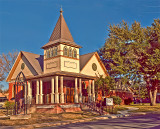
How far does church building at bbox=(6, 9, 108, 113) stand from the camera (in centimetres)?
2555

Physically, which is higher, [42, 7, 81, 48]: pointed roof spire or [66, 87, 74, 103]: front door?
[42, 7, 81, 48]: pointed roof spire

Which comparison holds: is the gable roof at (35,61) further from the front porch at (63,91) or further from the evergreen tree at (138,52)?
the evergreen tree at (138,52)

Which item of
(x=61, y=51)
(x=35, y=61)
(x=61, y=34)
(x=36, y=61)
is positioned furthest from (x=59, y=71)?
(x=36, y=61)

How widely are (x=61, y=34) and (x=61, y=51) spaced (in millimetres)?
2727

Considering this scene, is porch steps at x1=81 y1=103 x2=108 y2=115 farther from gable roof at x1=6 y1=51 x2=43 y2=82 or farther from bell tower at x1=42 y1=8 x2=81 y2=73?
gable roof at x1=6 y1=51 x2=43 y2=82

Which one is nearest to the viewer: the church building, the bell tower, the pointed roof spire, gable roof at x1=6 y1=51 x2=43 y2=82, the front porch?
the church building

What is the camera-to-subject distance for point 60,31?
2825 centimetres

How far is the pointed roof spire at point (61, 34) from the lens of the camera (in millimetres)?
27597

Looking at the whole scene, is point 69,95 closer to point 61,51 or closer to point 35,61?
point 61,51

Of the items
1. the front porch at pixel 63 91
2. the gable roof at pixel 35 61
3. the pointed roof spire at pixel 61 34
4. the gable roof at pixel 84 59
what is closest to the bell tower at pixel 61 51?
the pointed roof spire at pixel 61 34

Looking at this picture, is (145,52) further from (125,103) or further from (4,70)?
(4,70)

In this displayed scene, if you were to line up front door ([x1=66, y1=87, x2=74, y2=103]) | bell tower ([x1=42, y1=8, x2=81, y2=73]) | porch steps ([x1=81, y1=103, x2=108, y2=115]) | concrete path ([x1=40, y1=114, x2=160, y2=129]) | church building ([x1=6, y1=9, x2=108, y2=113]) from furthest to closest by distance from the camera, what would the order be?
front door ([x1=66, y1=87, x2=74, y2=103]), bell tower ([x1=42, y1=8, x2=81, y2=73]), church building ([x1=6, y1=9, x2=108, y2=113]), porch steps ([x1=81, y1=103, x2=108, y2=115]), concrete path ([x1=40, y1=114, x2=160, y2=129])

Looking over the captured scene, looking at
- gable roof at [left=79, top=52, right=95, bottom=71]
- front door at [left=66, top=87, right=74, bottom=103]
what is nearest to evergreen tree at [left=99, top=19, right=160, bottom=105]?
gable roof at [left=79, top=52, right=95, bottom=71]

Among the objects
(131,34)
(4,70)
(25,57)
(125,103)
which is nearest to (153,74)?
(131,34)
